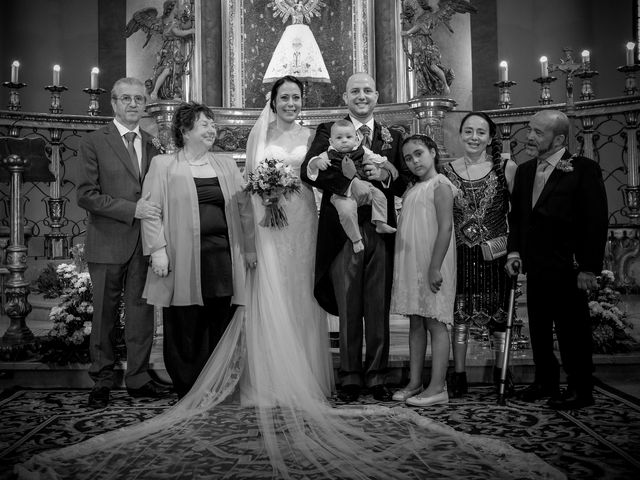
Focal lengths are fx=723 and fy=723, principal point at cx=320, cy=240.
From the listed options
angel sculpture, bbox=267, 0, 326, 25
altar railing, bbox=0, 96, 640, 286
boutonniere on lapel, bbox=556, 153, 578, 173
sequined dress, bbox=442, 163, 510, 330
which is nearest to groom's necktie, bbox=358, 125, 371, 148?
sequined dress, bbox=442, 163, 510, 330

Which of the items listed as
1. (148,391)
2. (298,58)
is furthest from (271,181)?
(298,58)

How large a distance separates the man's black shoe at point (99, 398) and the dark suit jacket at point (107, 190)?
74 centimetres

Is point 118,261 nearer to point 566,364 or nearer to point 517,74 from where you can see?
point 566,364

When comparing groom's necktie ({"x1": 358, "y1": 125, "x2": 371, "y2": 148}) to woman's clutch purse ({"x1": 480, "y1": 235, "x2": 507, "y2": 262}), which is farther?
groom's necktie ({"x1": 358, "y1": 125, "x2": 371, "y2": 148})

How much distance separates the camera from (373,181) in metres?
4.16

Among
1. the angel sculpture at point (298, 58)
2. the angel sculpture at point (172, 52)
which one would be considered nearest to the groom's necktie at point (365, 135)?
the angel sculpture at point (298, 58)

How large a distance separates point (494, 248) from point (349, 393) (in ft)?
3.81

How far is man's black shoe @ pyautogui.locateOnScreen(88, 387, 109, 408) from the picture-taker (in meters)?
4.09

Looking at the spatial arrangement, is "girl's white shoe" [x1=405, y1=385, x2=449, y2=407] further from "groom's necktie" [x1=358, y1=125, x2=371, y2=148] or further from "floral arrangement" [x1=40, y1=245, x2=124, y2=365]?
"floral arrangement" [x1=40, y1=245, x2=124, y2=365]

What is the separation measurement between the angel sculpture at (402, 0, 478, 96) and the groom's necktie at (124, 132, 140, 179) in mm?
4052

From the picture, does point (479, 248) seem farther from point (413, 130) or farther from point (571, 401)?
point (413, 130)

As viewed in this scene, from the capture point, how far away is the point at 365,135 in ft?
14.0

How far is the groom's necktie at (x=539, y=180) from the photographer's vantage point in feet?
13.3

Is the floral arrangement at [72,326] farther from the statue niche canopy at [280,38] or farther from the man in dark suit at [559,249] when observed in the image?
the statue niche canopy at [280,38]
